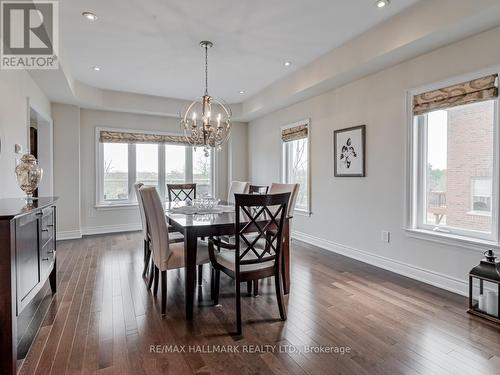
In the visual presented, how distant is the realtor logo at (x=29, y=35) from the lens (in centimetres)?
243

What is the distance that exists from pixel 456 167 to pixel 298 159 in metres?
2.68

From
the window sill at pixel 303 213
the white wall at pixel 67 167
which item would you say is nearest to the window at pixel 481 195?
the window sill at pixel 303 213

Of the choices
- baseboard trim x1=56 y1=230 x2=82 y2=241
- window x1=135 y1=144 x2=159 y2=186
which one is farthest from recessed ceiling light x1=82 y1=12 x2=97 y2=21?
baseboard trim x1=56 y1=230 x2=82 y2=241

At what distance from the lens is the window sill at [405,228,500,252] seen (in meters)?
2.57

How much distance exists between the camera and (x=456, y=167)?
2914mm

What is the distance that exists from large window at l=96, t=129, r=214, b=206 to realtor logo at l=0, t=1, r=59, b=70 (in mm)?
2472

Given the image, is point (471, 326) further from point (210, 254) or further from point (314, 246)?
point (314, 246)

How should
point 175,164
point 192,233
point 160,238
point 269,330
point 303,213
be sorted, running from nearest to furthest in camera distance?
point 269,330 → point 192,233 → point 160,238 → point 303,213 → point 175,164

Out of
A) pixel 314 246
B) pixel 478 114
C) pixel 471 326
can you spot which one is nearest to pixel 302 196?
pixel 314 246

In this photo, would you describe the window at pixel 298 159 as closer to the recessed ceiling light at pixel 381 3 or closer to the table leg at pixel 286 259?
the table leg at pixel 286 259

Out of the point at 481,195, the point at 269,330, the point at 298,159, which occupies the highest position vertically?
the point at 298,159

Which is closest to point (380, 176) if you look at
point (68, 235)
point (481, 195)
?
point (481, 195)

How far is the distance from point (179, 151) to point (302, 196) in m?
3.00

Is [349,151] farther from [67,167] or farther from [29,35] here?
[67,167]
